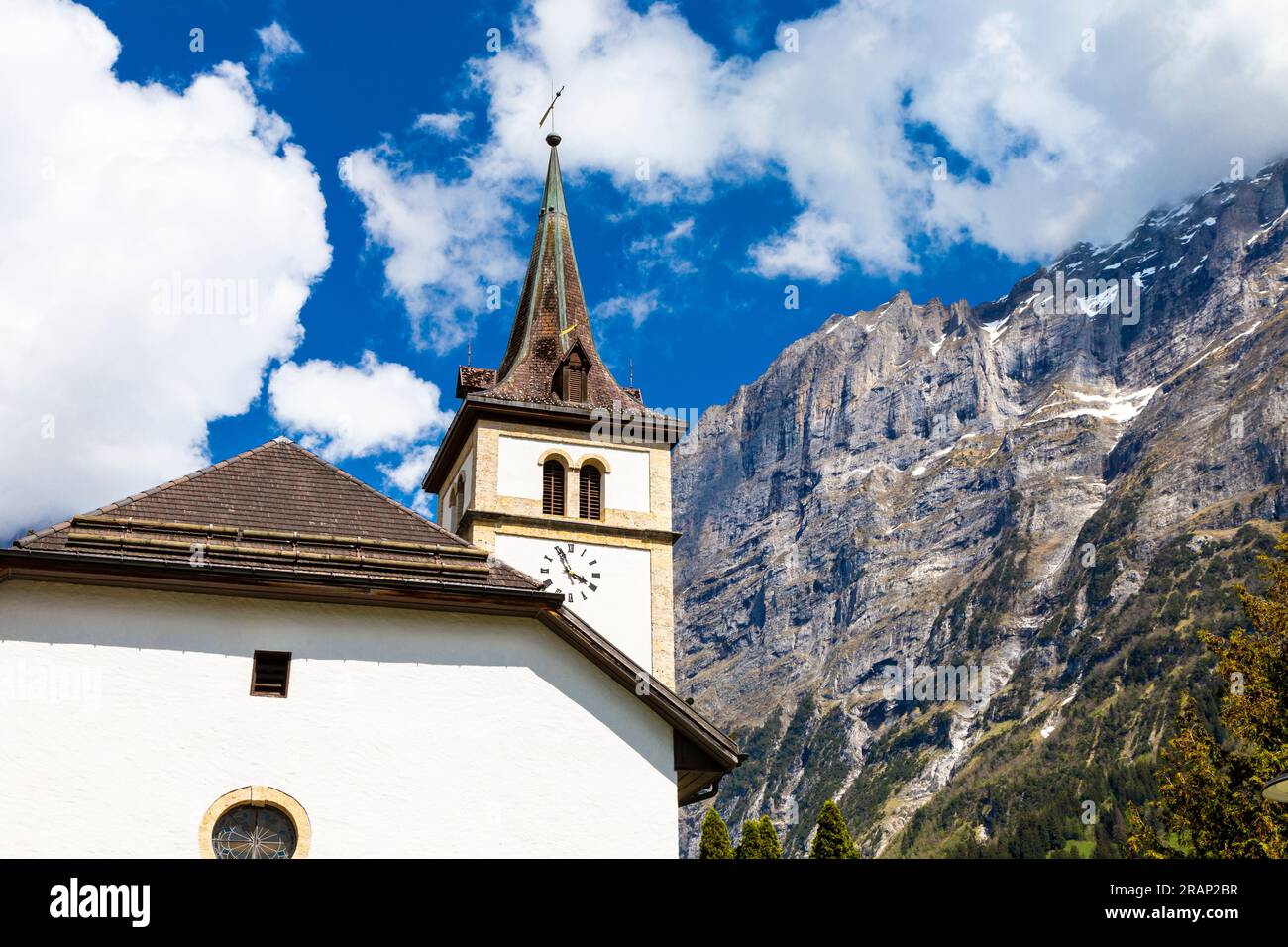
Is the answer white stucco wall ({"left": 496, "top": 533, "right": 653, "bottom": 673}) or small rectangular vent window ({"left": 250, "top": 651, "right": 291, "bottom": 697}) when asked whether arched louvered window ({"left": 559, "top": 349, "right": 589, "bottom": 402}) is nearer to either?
white stucco wall ({"left": 496, "top": 533, "right": 653, "bottom": 673})

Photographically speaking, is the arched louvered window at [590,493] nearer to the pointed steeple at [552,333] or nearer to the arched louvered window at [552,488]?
the arched louvered window at [552,488]

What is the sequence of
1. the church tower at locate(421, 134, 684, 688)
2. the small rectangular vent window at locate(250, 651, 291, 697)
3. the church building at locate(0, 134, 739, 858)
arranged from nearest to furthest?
the church building at locate(0, 134, 739, 858) < the small rectangular vent window at locate(250, 651, 291, 697) < the church tower at locate(421, 134, 684, 688)

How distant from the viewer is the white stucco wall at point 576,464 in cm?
4209

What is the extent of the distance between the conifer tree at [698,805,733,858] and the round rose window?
4102 centimetres

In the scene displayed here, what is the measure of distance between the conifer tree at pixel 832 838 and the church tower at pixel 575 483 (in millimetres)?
17748

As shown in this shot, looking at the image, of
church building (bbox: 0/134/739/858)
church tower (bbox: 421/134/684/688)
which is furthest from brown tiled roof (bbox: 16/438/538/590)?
church tower (bbox: 421/134/684/688)

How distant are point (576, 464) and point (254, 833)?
84.8ft

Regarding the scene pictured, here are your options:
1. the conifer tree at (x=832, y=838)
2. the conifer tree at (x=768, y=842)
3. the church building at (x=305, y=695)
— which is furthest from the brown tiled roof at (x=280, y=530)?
the conifer tree at (x=768, y=842)

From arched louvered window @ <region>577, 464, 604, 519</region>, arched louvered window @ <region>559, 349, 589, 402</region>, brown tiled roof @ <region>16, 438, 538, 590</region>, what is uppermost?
arched louvered window @ <region>559, 349, 589, 402</region>

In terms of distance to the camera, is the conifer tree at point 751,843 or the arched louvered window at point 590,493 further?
the conifer tree at point 751,843

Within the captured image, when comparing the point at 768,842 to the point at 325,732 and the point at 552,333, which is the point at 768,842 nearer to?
the point at 552,333

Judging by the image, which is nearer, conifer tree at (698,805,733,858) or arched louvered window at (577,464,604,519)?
arched louvered window at (577,464,604,519)

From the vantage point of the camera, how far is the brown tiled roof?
60.6 ft

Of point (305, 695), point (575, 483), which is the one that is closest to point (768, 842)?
point (575, 483)
